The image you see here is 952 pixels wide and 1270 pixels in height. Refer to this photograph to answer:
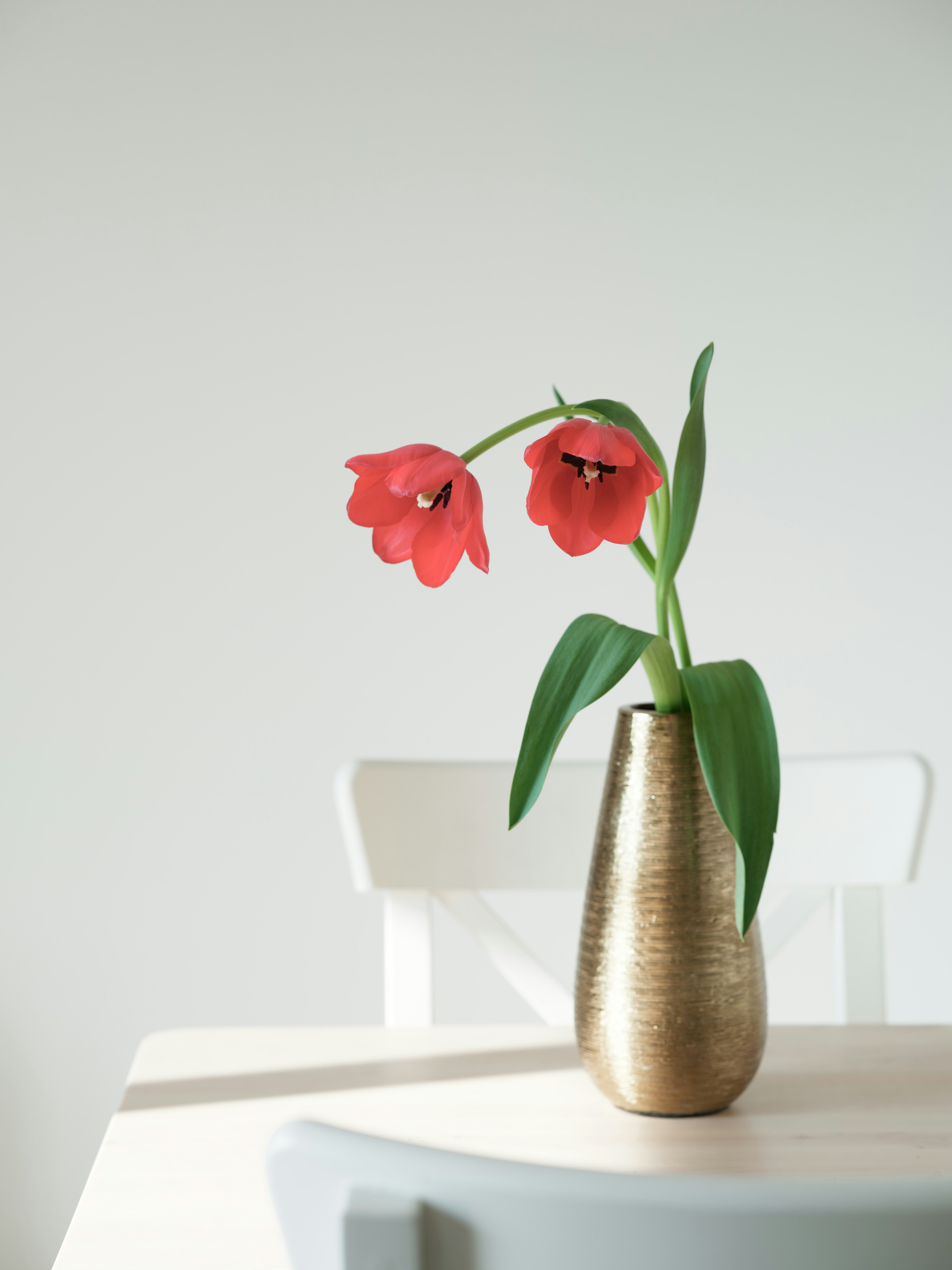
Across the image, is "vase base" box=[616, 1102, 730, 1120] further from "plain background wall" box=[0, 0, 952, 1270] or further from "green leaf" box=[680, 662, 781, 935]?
"plain background wall" box=[0, 0, 952, 1270]

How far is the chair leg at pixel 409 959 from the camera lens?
117 centimetres

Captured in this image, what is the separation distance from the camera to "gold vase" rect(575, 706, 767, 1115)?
28.1 inches

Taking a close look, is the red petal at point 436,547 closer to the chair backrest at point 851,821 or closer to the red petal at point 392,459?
the red petal at point 392,459

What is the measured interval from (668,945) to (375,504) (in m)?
0.34

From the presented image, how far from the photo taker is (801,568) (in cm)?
194

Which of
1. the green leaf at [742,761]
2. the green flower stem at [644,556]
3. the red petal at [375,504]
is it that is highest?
the red petal at [375,504]

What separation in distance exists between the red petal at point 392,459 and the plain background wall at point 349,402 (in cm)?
129

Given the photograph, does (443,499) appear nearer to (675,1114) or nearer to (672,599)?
(672,599)

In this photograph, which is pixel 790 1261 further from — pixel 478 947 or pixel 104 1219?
pixel 478 947

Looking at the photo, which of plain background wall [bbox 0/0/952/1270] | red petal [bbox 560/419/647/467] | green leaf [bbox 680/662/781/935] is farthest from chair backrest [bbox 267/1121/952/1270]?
plain background wall [bbox 0/0/952/1270]

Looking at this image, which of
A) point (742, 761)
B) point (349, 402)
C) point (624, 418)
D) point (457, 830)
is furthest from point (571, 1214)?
point (349, 402)

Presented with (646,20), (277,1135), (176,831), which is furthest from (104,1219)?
(646,20)

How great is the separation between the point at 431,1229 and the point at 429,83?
1904 millimetres

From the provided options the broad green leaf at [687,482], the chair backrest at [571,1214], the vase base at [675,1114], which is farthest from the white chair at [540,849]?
the chair backrest at [571,1214]
